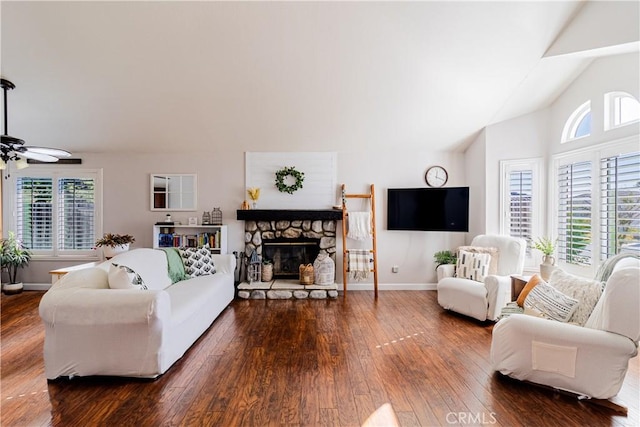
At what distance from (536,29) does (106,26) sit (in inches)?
168

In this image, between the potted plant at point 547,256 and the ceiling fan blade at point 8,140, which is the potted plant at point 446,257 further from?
the ceiling fan blade at point 8,140

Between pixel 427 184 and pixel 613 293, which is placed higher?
pixel 427 184

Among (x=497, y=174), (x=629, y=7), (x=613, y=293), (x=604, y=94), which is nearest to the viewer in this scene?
(x=613, y=293)

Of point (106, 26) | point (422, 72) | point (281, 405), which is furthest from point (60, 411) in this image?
point (422, 72)

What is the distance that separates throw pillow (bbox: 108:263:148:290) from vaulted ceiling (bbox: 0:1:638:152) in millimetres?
2288

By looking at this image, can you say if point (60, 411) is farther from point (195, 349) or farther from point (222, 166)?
point (222, 166)

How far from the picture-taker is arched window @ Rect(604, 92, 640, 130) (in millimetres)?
3076

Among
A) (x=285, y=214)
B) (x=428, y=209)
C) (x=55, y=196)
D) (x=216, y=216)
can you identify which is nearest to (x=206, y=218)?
(x=216, y=216)

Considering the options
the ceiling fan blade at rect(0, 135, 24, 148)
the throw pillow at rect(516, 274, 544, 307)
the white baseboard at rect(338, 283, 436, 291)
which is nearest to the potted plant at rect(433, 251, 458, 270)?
the white baseboard at rect(338, 283, 436, 291)

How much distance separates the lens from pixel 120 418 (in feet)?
6.17

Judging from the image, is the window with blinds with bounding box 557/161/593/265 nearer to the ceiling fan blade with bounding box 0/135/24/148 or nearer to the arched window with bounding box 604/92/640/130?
the arched window with bounding box 604/92/640/130

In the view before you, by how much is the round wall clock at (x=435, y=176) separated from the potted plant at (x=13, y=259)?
21.9 feet

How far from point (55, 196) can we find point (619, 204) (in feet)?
25.7

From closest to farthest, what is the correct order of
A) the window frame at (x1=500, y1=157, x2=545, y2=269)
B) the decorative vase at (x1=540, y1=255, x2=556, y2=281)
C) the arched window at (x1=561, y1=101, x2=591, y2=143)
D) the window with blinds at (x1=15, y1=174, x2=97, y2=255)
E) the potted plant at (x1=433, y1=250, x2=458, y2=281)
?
the decorative vase at (x1=540, y1=255, x2=556, y2=281), the arched window at (x1=561, y1=101, x2=591, y2=143), the window frame at (x1=500, y1=157, x2=545, y2=269), the potted plant at (x1=433, y1=250, x2=458, y2=281), the window with blinds at (x1=15, y1=174, x2=97, y2=255)
